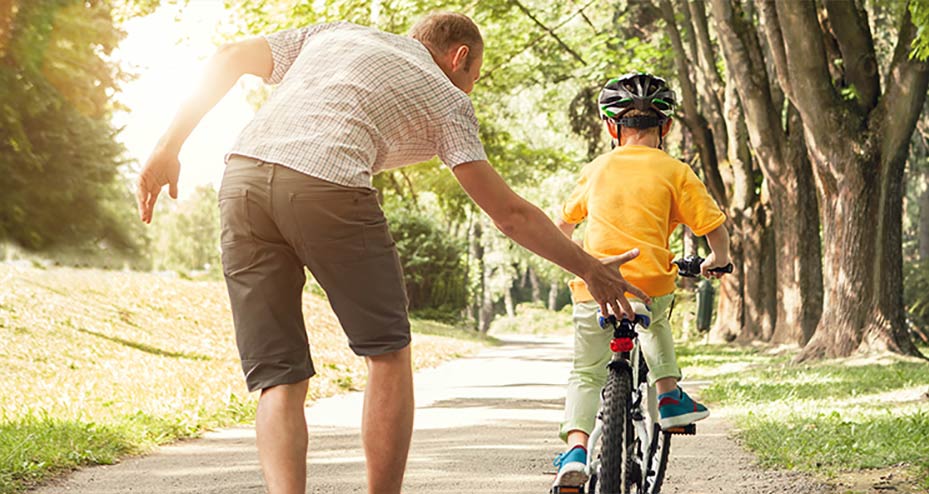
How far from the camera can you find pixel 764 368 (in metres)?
15.1

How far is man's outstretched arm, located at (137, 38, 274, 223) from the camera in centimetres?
363

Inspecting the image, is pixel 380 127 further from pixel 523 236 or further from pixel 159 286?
pixel 159 286

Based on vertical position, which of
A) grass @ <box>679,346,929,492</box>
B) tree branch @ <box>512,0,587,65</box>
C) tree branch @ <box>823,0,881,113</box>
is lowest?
grass @ <box>679,346,929,492</box>

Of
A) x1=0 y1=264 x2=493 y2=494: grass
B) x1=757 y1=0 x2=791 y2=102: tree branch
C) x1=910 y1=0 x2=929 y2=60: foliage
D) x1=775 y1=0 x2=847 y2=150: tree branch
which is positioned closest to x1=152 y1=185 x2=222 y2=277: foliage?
x1=0 y1=264 x2=493 y2=494: grass

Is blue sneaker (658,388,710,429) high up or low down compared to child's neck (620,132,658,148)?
down

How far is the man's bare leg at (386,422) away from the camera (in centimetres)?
377

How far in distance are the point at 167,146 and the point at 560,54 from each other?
23889mm

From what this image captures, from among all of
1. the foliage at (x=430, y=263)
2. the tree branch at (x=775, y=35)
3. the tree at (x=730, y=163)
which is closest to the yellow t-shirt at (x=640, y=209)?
the tree branch at (x=775, y=35)

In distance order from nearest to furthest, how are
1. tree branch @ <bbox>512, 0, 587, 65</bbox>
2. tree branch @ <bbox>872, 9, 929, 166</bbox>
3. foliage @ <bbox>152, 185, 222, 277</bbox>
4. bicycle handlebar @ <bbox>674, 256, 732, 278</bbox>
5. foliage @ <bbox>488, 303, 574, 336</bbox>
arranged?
bicycle handlebar @ <bbox>674, 256, 732, 278</bbox>, tree branch @ <bbox>872, 9, 929, 166</bbox>, tree branch @ <bbox>512, 0, 587, 65</bbox>, foliage @ <bbox>488, 303, 574, 336</bbox>, foliage @ <bbox>152, 185, 222, 277</bbox>

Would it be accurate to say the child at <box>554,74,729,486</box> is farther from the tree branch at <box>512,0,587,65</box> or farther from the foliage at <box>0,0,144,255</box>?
the tree branch at <box>512,0,587,65</box>

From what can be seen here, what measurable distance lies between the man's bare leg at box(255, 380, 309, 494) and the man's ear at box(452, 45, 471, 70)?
3.68 ft

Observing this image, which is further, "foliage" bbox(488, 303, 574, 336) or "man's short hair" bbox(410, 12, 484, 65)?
"foliage" bbox(488, 303, 574, 336)

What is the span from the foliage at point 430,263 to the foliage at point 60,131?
880cm

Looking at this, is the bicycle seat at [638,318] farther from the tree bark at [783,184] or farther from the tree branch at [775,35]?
the tree bark at [783,184]
